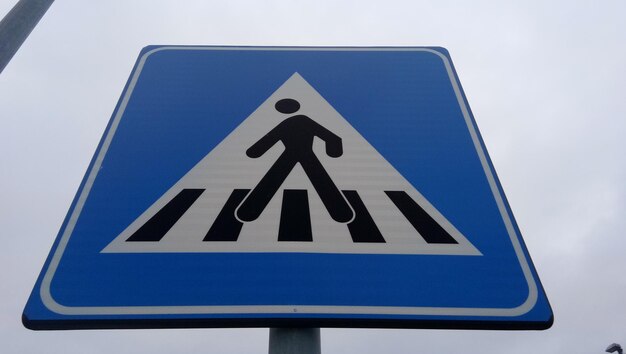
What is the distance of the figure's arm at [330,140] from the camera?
122cm

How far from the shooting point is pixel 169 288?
3.13ft

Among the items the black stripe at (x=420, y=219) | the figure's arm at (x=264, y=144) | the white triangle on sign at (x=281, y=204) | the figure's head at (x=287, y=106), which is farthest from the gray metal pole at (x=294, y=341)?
the figure's head at (x=287, y=106)

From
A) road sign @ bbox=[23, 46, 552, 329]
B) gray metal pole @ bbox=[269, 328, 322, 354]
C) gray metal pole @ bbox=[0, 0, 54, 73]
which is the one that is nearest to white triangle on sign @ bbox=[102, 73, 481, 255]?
road sign @ bbox=[23, 46, 552, 329]

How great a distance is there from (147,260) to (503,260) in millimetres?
793

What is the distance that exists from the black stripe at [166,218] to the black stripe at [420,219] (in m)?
0.49

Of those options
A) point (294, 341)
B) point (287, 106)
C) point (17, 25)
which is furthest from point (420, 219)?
point (17, 25)

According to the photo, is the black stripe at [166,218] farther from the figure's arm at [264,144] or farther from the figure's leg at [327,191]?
the figure's leg at [327,191]

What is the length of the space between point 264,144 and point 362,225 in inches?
14.8

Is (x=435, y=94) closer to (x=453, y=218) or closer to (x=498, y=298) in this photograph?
(x=453, y=218)

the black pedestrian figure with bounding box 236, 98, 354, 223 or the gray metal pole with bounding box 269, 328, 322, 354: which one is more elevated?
the black pedestrian figure with bounding box 236, 98, 354, 223

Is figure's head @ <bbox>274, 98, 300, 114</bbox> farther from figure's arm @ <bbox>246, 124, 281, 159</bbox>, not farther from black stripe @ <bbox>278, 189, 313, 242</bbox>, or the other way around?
black stripe @ <bbox>278, 189, 313, 242</bbox>

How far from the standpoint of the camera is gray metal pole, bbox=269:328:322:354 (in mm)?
905

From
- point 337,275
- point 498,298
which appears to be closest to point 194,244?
point 337,275

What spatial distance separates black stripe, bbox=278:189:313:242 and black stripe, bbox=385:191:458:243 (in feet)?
0.70
